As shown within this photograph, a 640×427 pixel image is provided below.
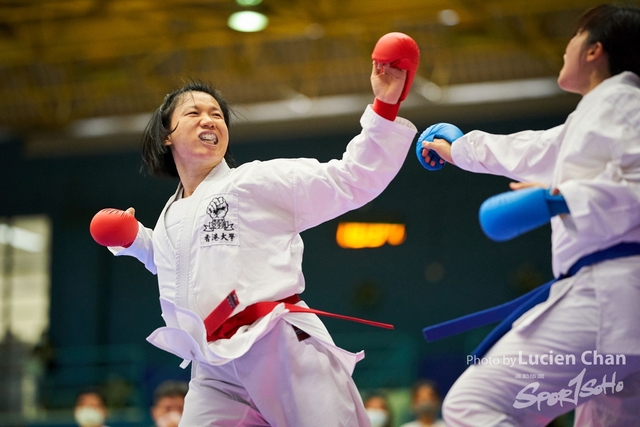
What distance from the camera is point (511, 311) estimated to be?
8.60 ft

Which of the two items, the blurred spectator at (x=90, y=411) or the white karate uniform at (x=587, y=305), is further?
the blurred spectator at (x=90, y=411)

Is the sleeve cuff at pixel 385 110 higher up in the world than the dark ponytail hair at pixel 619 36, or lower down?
lower down

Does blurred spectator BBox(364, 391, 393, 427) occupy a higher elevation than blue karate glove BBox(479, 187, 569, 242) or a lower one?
lower

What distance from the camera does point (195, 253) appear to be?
283cm

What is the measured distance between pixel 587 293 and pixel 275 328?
3.29 feet

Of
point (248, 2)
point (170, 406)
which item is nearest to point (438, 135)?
point (170, 406)

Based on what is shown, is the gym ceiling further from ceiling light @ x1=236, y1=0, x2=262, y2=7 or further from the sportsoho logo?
the sportsoho logo

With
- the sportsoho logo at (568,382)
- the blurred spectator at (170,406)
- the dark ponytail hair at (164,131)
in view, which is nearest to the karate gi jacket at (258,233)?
the dark ponytail hair at (164,131)

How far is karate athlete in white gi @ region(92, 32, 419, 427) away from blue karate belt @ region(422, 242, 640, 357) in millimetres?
408

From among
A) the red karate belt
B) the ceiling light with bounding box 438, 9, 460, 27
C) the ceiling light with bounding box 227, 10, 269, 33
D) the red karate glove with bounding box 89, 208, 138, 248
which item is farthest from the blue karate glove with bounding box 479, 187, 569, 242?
the ceiling light with bounding box 438, 9, 460, 27

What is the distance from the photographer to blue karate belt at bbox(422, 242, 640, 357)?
2275 mm

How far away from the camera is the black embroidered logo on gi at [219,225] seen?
2787 mm

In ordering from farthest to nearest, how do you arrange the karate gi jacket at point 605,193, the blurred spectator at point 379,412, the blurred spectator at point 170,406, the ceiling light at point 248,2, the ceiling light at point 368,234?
the ceiling light at point 368,234
the ceiling light at point 248,2
the blurred spectator at point 379,412
the blurred spectator at point 170,406
the karate gi jacket at point 605,193

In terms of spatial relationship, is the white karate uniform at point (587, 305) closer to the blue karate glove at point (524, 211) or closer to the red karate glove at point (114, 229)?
the blue karate glove at point (524, 211)
